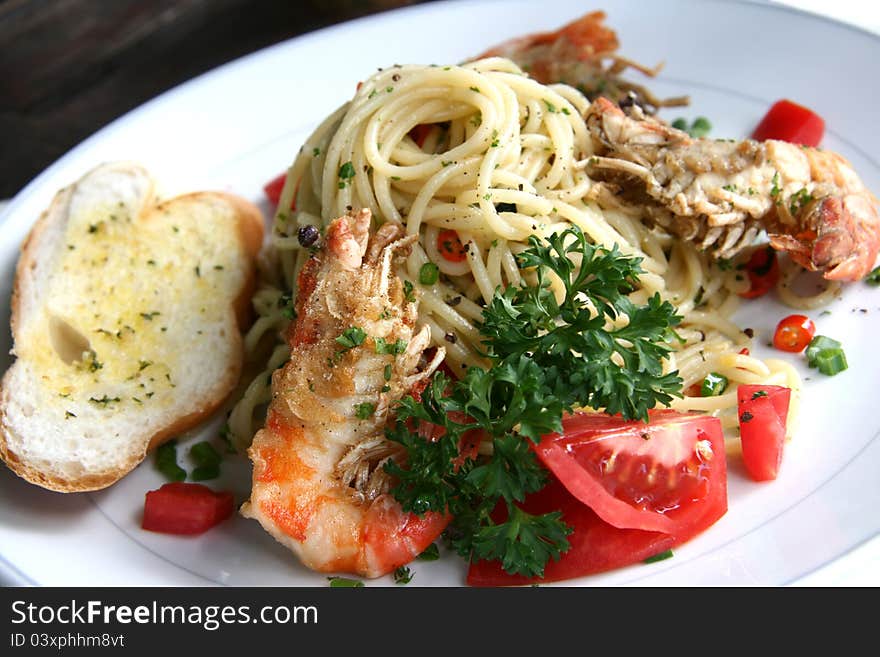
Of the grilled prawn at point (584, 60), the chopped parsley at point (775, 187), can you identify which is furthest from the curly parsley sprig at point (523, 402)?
the grilled prawn at point (584, 60)

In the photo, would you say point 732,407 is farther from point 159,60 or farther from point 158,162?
point 159,60

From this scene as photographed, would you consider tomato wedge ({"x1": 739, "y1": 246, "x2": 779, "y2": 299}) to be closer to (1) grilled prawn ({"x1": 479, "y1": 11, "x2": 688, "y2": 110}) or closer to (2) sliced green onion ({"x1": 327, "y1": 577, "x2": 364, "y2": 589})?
(1) grilled prawn ({"x1": 479, "y1": 11, "x2": 688, "y2": 110})

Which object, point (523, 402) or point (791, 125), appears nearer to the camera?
point (523, 402)

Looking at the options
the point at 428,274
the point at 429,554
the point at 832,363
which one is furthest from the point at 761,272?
the point at 429,554

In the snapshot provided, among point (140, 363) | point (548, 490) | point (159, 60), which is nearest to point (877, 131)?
point (548, 490)

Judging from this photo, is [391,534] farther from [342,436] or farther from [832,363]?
[832,363]

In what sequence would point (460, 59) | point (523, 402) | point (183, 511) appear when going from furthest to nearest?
point (460, 59) < point (183, 511) < point (523, 402)

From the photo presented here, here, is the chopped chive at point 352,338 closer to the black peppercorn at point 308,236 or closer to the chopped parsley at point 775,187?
the black peppercorn at point 308,236
